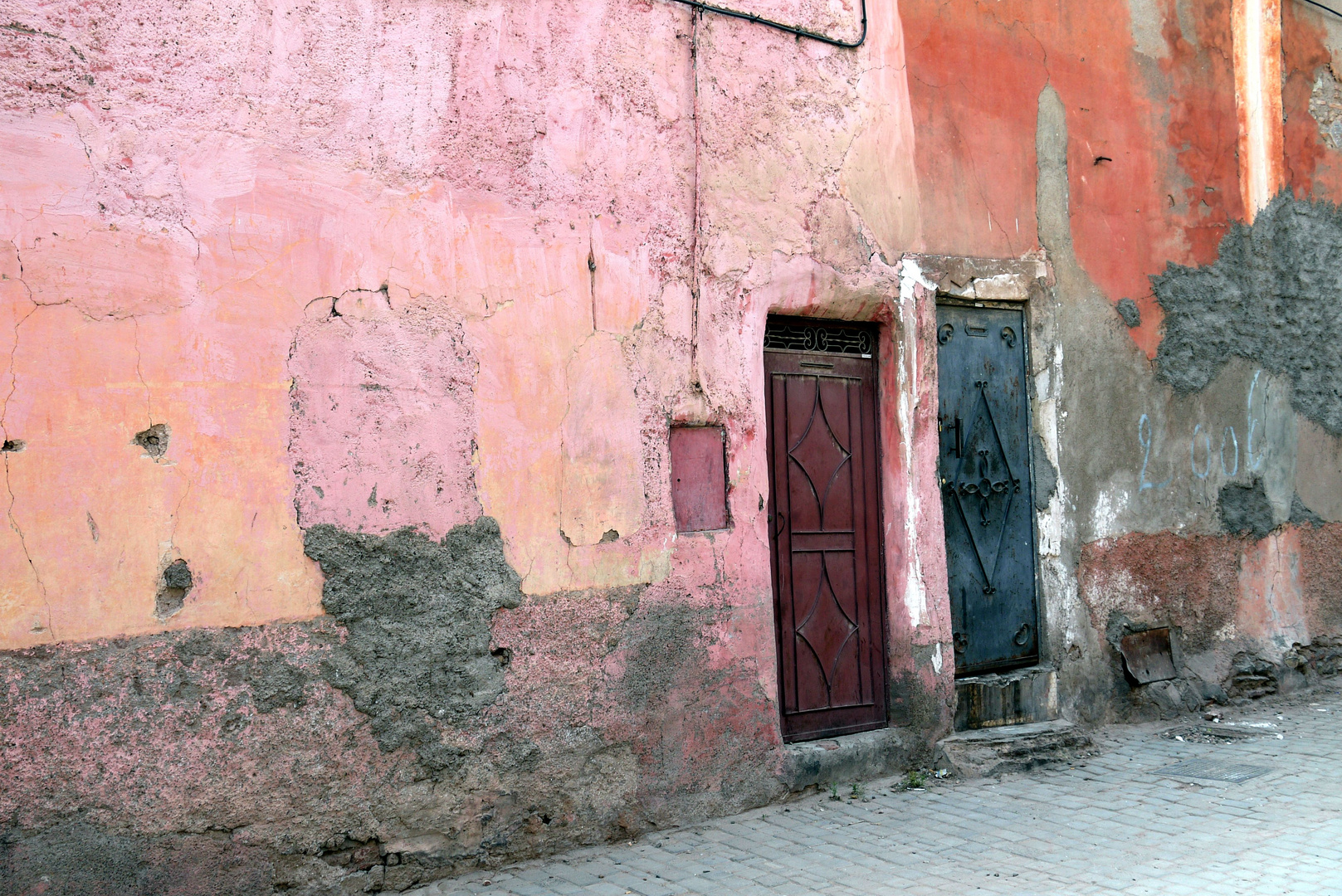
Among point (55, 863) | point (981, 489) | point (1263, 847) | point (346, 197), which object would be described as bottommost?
point (1263, 847)

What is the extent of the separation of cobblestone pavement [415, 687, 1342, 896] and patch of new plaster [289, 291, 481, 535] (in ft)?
4.69

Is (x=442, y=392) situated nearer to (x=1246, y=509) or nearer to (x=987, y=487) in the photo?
(x=987, y=487)

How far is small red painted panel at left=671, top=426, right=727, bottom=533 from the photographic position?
4.64 meters

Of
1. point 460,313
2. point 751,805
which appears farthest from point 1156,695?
point 460,313

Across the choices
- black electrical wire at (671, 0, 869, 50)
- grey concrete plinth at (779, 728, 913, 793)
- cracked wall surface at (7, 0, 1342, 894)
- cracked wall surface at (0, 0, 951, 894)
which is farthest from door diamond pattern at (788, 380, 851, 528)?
black electrical wire at (671, 0, 869, 50)

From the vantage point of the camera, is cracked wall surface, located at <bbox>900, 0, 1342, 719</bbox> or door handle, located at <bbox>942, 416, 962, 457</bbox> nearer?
door handle, located at <bbox>942, 416, 962, 457</bbox>

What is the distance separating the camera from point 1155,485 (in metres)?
6.50

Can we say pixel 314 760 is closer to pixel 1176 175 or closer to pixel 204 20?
pixel 204 20

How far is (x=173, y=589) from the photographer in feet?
11.2

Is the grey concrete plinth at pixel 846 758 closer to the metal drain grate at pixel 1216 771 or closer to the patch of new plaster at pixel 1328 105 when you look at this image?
the metal drain grate at pixel 1216 771

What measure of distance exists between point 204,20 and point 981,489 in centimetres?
446

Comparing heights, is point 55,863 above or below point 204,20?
below

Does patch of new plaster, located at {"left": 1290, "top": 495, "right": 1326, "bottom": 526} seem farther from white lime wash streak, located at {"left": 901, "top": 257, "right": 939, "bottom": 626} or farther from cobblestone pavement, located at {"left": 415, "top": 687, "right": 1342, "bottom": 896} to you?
white lime wash streak, located at {"left": 901, "top": 257, "right": 939, "bottom": 626}

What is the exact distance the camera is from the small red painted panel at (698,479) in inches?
183
